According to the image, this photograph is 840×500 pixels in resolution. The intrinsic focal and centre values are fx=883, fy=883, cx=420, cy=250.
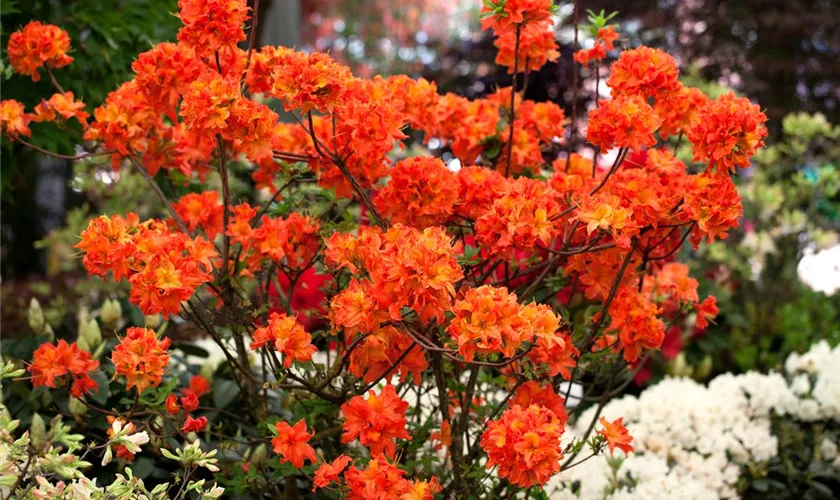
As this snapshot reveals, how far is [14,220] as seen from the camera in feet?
21.4

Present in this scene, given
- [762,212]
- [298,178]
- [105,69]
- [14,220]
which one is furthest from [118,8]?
[14,220]

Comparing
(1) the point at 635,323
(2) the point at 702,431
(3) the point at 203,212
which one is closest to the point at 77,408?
(3) the point at 203,212

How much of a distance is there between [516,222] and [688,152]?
2432 millimetres

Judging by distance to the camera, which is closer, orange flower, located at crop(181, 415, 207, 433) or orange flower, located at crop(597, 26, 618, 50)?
orange flower, located at crop(181, 415, 207, 433)

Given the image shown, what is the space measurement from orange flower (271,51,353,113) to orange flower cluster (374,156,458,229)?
0.18 m

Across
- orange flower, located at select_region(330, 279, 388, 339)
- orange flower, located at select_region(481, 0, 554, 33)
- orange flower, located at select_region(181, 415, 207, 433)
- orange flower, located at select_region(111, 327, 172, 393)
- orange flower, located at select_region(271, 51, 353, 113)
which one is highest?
orange flower, located at select_region(481, 0, 554, 33)

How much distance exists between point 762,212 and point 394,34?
25.5ft

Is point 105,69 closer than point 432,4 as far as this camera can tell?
Yes

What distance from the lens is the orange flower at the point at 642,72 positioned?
1.68m

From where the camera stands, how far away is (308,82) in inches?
58.3

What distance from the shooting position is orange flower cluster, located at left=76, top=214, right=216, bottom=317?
1.43 metres

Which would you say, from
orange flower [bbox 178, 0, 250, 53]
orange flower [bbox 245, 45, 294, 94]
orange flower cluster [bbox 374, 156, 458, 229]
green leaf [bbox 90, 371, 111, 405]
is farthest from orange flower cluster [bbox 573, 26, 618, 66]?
green leaf [bbox 90, 371, 111, 405]

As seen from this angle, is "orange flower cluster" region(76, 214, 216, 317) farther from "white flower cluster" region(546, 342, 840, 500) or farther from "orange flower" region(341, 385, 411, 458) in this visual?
"white flower cluster" region(546, 342, 840, 500)

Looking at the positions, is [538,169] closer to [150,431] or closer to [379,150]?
[379,150]
